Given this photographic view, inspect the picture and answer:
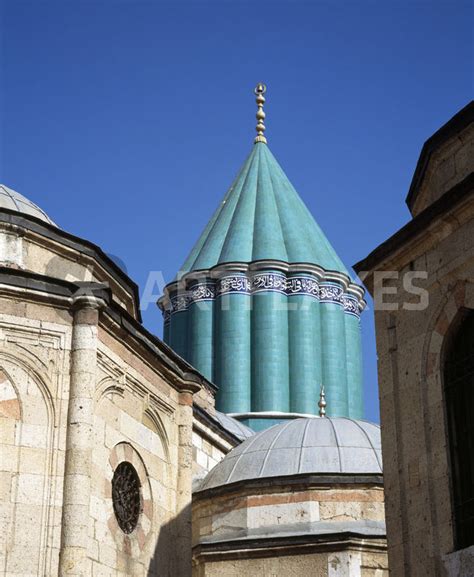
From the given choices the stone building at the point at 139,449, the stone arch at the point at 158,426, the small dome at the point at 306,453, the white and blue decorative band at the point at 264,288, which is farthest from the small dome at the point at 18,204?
the white and blue decorative band at the point at 264,288

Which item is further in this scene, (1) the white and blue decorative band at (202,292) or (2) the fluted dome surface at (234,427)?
(1) the white and blue decorative band at (202,292)

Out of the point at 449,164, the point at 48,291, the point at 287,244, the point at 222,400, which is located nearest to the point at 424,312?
the point at 449,164

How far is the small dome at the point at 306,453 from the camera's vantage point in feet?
52.0

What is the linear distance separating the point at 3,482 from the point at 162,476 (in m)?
→ 2.41

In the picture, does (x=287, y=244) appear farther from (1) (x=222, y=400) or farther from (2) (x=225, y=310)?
(1) (x=222, y=400)

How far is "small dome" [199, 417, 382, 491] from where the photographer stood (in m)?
15.8

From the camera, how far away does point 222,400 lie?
2606 cm

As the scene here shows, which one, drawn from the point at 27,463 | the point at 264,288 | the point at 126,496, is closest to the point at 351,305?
the point at 264,288

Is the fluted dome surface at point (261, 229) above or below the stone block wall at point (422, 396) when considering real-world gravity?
above

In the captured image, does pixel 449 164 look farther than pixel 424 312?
Yes

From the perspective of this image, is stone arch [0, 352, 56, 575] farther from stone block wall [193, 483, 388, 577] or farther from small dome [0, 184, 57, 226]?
stone block wall [193, 483, 388, 577]

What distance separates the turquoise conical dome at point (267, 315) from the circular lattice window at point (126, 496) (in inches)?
549

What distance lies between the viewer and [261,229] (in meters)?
28.4

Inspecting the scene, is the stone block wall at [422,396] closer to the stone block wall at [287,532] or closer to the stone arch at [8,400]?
the stone arch at [8,400]
